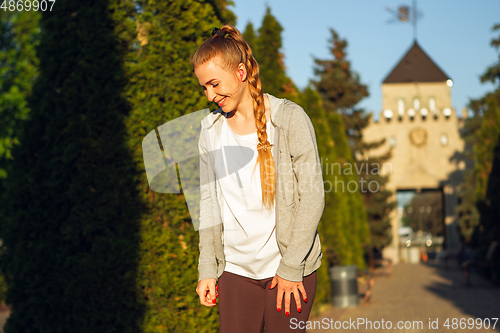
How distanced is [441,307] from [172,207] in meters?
8.27

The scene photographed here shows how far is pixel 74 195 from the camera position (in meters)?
4.56

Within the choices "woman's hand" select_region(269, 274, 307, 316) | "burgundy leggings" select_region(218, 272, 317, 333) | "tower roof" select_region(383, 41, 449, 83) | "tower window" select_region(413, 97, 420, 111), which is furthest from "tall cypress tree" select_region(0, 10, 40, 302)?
"tower window" select_region(413, 97, 420, 111)

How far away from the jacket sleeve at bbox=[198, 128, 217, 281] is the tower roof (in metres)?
40.4

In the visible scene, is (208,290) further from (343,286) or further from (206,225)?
(343,286)

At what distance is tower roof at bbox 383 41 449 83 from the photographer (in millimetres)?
40906

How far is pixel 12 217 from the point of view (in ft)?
15.4

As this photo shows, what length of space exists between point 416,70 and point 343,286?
3494 cm

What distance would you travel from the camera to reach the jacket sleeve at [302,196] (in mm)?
2156

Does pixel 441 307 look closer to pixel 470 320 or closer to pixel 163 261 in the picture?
pixel 470 320

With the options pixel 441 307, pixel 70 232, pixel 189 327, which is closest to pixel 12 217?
pixel 70 232

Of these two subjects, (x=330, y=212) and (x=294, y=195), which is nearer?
(x=294, y=195)

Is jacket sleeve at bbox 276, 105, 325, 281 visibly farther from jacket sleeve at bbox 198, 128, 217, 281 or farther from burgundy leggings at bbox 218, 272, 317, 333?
jacket sleeve at bbox 198, 128, 217, 281

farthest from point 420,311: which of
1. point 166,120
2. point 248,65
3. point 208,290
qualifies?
point 248,65

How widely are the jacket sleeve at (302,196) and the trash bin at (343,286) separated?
906 cm
